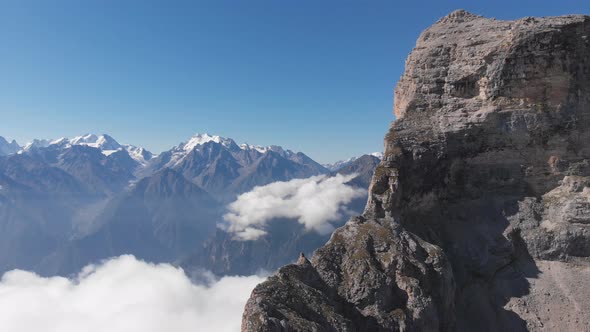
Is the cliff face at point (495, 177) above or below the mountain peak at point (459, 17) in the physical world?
below

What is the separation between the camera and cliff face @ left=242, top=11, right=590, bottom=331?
1704 inches

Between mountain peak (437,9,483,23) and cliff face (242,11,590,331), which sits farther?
mountain peak (437,9,483,23)

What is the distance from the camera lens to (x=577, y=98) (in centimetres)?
4994

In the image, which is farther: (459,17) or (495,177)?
(459,17)

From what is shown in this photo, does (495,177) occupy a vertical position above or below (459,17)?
below

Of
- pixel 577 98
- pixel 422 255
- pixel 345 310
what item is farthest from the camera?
pixel 577 98

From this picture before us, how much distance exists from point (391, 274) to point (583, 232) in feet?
93.3

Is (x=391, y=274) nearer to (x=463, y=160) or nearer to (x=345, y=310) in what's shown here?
(x=345, y=310)

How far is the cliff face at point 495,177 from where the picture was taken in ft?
142

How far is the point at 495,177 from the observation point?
52.8 m

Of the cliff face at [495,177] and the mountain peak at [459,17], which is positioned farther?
the mountain peak at [459,17]

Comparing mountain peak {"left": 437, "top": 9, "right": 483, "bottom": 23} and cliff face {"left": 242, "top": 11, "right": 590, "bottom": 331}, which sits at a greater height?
mountain peak {"left": 437, "top": 9, "right": 483, "bottom": 23}

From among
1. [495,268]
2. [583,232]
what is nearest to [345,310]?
[495,268]

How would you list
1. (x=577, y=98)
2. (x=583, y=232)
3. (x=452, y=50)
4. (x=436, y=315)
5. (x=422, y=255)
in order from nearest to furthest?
1. (x=436, y=315)
2. (x=422, y=255)
3. (x=583, y=232)
4. (x=577, y=98)
5. (x=452, y=50)
